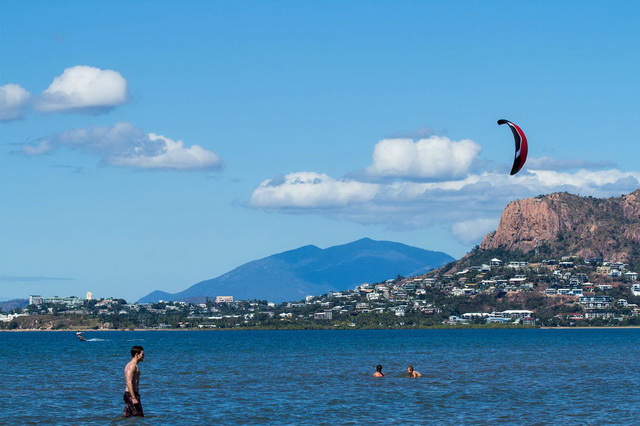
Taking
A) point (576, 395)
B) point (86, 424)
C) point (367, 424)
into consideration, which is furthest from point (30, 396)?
point (576, 395)

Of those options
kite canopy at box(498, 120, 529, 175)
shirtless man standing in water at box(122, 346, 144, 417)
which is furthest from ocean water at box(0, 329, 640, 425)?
kite canopy at box(498, 120, 529, 175)

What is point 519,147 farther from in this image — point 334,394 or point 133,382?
point 133,382

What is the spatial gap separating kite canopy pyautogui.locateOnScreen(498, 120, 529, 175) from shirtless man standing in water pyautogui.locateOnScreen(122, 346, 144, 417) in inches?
1165

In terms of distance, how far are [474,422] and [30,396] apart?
29224 millimetres

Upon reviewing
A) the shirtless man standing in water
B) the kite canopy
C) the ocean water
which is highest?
the kite canopy

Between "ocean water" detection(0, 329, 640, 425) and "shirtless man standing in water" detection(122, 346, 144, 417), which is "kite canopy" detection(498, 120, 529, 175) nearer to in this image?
"ocean water" detection(0, 329, 640, 425)

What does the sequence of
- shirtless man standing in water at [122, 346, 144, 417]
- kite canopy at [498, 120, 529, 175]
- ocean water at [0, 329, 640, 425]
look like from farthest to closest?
1. kite canopy at [498, 120, 529, 175]
2. ocean water at [0, 329, 640, 425]
3. shirtless man standing in water at [122, 346, 144, 417]

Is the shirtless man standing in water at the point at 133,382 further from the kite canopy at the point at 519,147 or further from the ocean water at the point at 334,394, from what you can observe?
the kite canopy at the point at 519,147

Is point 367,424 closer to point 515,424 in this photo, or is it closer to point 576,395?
point 515,424

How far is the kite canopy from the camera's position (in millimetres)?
62356

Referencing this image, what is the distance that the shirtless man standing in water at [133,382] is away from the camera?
39.4 metres

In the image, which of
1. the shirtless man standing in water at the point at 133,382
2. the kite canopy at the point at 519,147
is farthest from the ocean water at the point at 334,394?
the kite canopy at the point at 519,147

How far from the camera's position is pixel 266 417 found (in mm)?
50469

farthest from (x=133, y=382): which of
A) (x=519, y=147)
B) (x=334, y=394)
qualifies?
(x=519, y=147)
